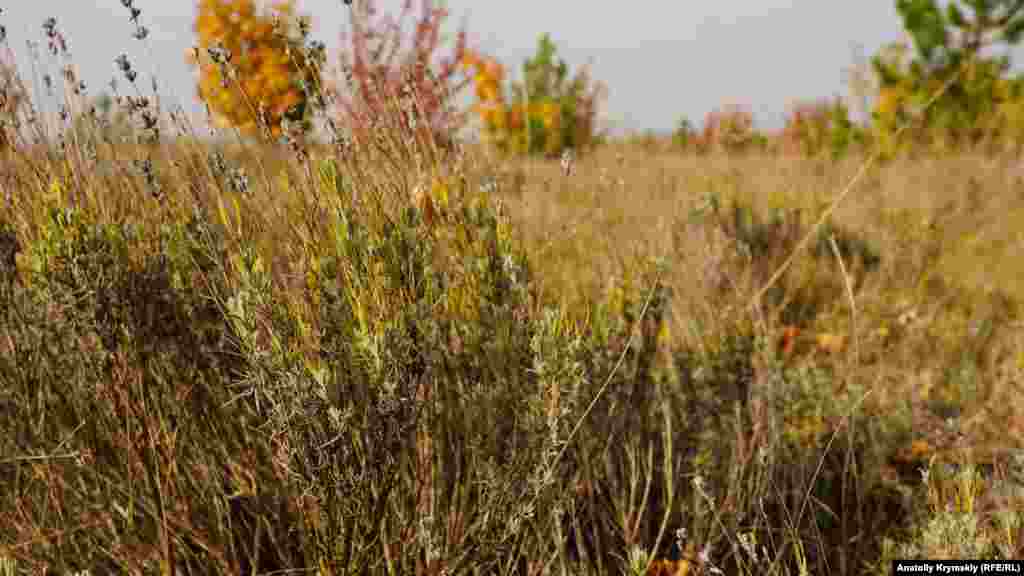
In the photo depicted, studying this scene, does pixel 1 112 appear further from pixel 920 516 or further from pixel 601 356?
pixel 920 516

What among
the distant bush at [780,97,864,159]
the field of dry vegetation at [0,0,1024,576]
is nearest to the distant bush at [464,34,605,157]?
the distant bush at [780,97,864,159]

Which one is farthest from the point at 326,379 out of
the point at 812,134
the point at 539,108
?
the point at 539,108

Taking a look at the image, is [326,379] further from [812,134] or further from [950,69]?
[950,69]

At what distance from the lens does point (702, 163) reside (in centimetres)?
584

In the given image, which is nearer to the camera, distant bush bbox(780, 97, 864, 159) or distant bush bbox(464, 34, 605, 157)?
distant bush bbox(780, 97, 864, 159)

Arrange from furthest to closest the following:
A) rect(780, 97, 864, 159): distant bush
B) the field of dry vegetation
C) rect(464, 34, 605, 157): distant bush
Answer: rect(464, 34, 605, 157): distant bush → rect(780, 97, 864, 159): distant bush → the field of dry vegetation

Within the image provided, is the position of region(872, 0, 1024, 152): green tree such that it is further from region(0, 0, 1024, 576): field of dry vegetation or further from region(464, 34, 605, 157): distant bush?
region(0, 0, 1024, 576): field of dry vegetation

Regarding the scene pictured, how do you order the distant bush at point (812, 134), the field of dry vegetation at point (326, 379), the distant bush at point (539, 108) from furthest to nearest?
the distant bush at point (539, 108) < the distant bush at point (812, 134) < the field of dry vegetation at point (326, 379)

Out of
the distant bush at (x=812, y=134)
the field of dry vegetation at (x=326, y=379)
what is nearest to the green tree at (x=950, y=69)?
the distant bush at (x=812, y=134)

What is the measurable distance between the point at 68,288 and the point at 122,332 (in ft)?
0.47

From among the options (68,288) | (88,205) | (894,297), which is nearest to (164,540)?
(68,288)

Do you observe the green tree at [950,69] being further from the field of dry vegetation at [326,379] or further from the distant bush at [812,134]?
the field of dry vegetation at [326,379]

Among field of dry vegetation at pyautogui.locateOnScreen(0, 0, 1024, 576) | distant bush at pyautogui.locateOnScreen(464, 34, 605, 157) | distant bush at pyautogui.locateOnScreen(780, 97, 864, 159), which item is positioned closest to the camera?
field of dry vegetation at pyautogui.locateOnScreen(0, 0, 1024, 576)

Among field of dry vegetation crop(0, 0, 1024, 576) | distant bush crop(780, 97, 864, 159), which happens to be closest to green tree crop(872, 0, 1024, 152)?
distant bush crop(780, 97, 864, 159)
